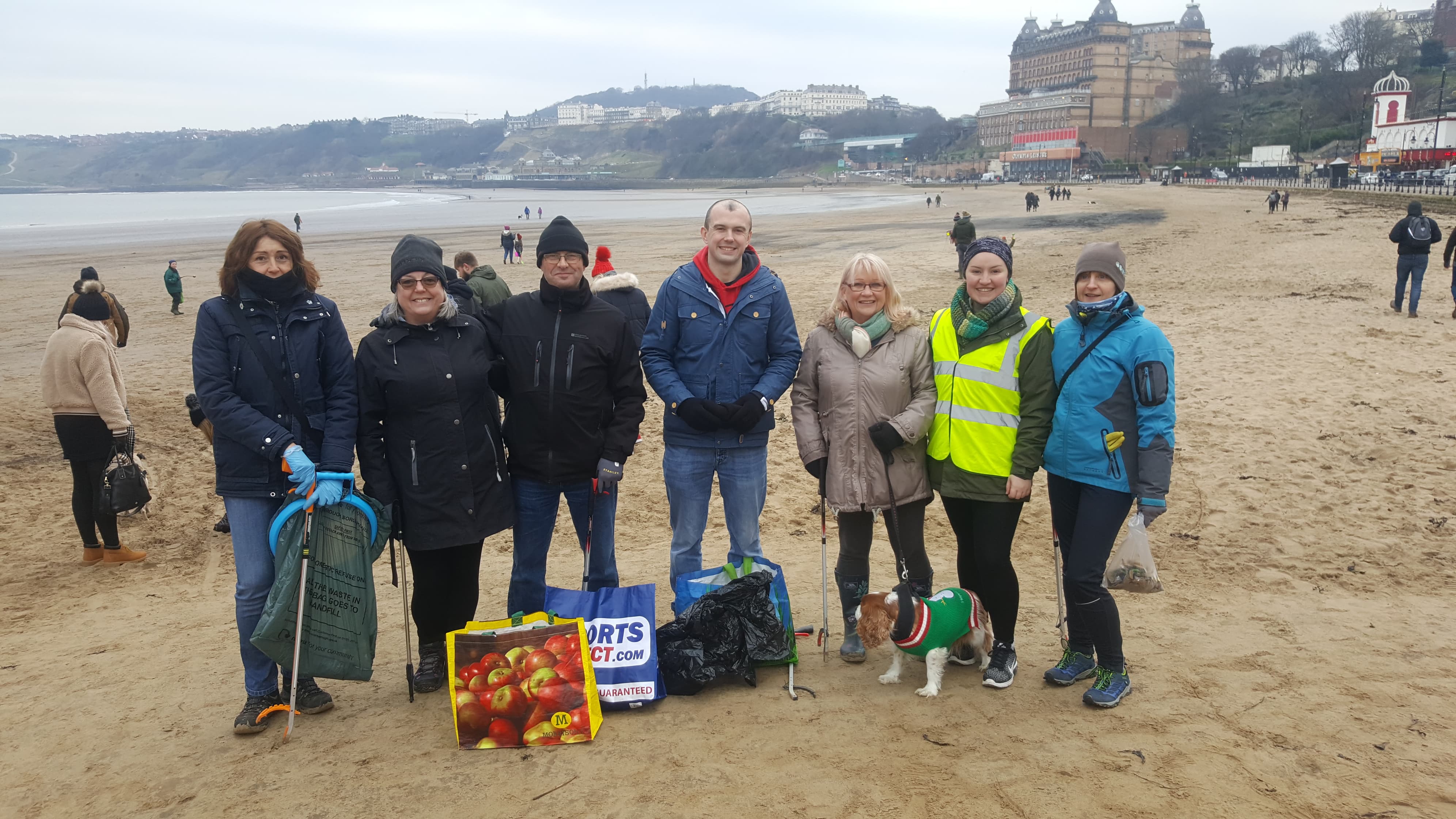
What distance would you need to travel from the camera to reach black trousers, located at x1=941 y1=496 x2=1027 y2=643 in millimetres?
3826

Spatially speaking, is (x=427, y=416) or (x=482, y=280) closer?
(x=427, y=416)

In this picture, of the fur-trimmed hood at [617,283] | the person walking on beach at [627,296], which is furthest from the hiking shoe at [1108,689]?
the fur-trimmed hood at [617,283]

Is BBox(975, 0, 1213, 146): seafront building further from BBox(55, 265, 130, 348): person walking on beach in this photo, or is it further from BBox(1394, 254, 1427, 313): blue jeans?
BBox(55, 265, 130, 348): person walking on beach

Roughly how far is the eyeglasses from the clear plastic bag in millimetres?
2616

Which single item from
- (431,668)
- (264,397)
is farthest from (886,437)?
(264,397)

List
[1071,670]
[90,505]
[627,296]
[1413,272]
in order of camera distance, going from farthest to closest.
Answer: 1. [1413,272]
2. [627,296]
3. [90,505]
4. [1071,670]

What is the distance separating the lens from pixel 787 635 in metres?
4.13

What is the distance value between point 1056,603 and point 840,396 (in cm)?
211

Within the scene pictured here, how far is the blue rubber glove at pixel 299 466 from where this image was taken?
3.55 m

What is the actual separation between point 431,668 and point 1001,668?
2597 millimetres

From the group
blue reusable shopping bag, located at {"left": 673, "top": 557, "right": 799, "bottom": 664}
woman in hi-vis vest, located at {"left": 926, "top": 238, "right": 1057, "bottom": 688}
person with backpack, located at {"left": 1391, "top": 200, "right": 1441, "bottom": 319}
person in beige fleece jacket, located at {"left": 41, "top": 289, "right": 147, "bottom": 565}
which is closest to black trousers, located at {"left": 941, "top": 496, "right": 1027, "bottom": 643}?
woman in hi-vis vest, located at {"left": 926, "top": 238, "right": 1057, "bottom": 688}

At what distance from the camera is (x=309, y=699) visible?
3906 millimetres

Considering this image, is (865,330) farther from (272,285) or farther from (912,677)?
(272,285)

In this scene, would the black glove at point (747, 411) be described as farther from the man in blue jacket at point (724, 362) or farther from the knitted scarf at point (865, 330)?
the knitted scarf at point (865, 330)
